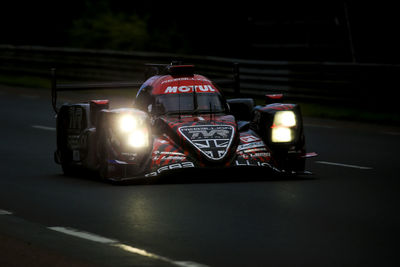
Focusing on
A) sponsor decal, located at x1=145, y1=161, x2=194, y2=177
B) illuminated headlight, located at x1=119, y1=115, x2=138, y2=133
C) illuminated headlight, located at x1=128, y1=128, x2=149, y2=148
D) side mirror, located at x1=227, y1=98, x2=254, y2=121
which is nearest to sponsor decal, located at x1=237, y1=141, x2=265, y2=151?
sponsor decal, located at x1=145, y1=161, x2=194, y2=177

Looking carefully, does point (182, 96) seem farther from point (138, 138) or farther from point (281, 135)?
point (281, 135)

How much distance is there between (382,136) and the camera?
18.9 meters

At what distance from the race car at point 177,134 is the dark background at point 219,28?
17249 millimetres

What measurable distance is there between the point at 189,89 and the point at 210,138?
1.22 m

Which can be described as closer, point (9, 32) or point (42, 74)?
point (42, 74)

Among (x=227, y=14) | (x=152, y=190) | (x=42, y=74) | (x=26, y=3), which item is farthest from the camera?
(x=26, y=3)

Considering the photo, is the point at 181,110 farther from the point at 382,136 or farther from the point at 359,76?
the point at 359,76

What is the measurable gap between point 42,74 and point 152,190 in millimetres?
22839

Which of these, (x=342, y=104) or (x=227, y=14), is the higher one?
(x=227, y=14)

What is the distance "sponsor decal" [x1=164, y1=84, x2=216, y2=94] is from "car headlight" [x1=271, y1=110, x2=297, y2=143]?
0.92 meters

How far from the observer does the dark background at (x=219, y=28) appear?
3058cm

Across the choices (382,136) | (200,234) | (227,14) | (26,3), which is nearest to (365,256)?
(200,234)

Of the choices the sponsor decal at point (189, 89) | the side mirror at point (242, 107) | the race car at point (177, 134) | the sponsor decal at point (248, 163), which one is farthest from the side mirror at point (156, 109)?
the side mirror at point (242, 107)

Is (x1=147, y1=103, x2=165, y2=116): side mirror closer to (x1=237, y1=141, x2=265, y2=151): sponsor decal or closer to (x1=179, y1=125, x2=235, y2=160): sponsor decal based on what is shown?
(x1=179, y1=125, x2=235, y2=160): sponsor decal
